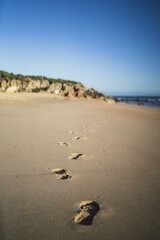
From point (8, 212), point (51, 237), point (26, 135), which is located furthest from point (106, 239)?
point (26, 135)

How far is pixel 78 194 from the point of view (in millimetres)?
1928

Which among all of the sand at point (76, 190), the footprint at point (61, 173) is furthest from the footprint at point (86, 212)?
the footprint at point (61, 173)

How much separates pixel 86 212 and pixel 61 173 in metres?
0.81

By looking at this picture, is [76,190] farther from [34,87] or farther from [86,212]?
[34,87]

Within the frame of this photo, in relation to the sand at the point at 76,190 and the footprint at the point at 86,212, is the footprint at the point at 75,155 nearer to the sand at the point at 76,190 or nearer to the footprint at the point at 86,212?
the sand at the point at 76,190

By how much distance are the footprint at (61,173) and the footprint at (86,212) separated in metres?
0.55

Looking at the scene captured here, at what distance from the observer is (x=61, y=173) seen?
2.39 metres

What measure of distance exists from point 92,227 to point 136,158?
183cm

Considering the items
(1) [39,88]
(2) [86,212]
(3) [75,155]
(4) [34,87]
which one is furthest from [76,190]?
(1) [39,88]

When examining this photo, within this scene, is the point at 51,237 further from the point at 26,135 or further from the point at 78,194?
the point at 26,135

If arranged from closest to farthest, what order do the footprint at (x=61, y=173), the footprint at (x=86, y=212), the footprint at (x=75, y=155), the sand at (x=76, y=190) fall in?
the sand at (x=76, y=190)
the footprint at (x=86, y=212)
the footprint at (x=61, y=173)
the footprint at (x=75, y=155)

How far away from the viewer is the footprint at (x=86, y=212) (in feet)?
5.10

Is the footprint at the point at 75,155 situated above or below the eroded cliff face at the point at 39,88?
below

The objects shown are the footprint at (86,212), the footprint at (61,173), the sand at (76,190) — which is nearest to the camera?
the sand at (76,190)
